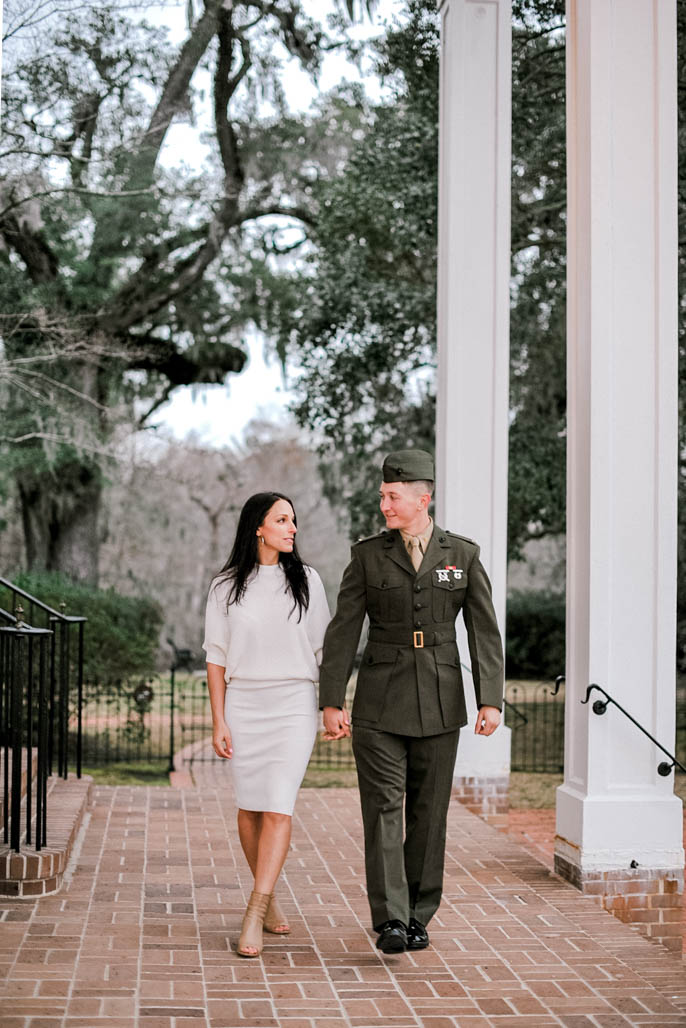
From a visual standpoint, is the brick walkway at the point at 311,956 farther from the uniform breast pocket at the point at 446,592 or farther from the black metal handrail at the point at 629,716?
the uniform breast pocket at the point at 446,592

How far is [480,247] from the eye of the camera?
8.24 m

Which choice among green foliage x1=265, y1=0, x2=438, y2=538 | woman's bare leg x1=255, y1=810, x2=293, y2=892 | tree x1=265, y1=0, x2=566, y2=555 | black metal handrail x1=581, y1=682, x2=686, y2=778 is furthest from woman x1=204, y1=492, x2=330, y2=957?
green foliage x1=265, y1=0, x2=438, y2=538

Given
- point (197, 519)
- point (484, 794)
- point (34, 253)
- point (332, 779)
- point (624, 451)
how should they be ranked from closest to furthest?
point (624, 451) < point (484, 794) < point (332, 779) < point (34, 253) < point (197, 519)

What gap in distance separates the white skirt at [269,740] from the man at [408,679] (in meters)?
0.12

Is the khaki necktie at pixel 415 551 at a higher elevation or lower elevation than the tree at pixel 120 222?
lower

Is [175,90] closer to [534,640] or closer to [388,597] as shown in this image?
[534,640]

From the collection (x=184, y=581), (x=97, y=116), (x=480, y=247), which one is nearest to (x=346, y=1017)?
(x=480, y=247)

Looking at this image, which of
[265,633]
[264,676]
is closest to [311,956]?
[264,676]

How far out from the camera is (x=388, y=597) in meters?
4.55

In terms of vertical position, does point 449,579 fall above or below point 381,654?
above

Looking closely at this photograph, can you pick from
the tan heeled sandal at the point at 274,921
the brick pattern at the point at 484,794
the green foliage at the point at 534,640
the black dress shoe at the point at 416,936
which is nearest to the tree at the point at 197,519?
the green foliage at the point at 534,640

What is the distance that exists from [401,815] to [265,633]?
34.9 inches

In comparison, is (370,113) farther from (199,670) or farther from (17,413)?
(199,670)

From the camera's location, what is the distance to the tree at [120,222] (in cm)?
1557
